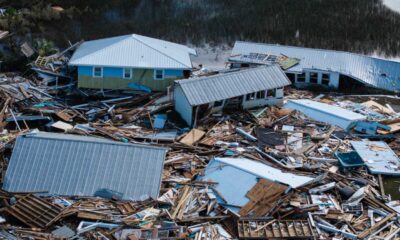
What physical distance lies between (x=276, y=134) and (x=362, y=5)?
30.9 m

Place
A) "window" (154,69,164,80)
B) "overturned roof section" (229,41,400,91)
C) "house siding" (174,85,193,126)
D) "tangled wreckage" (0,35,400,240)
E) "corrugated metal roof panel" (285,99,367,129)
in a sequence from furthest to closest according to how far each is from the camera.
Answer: "overturned roof section" (229,41,400,91)
"window" (154,69,164,80)
"corrugated metal roof panel" (285,99,367,129)
"house siding" (174,85,193,126)
"tangled wreckage" (0,35,400,240)

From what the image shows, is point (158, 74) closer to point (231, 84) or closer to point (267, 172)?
point (231, 84)

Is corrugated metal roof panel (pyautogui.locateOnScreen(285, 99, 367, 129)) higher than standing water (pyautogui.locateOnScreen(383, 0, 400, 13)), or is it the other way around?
standing water (pyautogui.locateOnScreen(383, 0, 400, 13))

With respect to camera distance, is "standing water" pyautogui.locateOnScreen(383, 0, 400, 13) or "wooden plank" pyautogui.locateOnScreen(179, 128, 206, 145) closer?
"wooden plank" pyautogui.locateOnScreen(179, 128, 206, 145)

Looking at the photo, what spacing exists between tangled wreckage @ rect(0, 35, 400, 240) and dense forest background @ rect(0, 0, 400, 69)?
1138cm

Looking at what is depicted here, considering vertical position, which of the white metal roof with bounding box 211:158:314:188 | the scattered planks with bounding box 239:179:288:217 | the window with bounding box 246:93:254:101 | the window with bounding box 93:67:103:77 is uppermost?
the window with bounding box 93:67:103:77

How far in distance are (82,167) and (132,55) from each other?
13.4 meters

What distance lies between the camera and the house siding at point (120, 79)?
114ft

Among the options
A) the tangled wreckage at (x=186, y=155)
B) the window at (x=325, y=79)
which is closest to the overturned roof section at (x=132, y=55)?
the tangled wreckage at (x=186, y=155)

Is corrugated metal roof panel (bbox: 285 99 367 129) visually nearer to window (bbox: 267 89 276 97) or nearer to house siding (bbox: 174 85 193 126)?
window (bbox: 267 89 276 97)

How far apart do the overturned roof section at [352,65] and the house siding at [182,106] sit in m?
8.86

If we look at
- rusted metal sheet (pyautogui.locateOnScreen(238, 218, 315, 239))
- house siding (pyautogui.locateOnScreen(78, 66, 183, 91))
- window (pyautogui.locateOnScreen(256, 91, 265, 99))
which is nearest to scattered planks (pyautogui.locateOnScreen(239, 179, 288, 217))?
rusted metal sheet (pyautogui.locateOnScreen(238, 218, 315, 239))

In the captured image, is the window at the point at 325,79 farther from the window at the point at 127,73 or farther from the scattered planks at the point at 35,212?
the scattered planks at the point at 35,212

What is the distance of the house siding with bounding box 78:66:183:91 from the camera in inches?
1369
